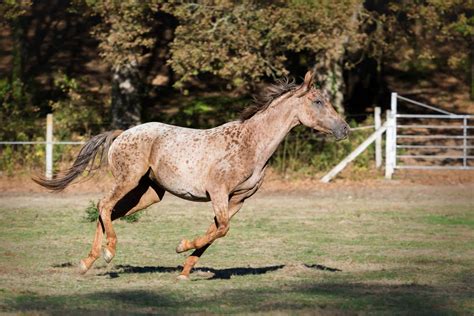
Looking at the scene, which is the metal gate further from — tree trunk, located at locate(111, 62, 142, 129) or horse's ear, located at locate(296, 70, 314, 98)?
horse's ear, located at locate(296, 70, 314, 98)

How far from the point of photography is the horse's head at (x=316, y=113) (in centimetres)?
1075

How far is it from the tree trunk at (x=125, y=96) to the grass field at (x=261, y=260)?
7347 mm

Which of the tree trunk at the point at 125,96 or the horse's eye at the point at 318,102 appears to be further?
the tree trunk at the point at 125,96

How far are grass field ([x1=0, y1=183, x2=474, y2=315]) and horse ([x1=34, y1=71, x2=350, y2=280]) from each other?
1.94ft

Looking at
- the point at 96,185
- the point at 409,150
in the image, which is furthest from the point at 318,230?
the point at 409,150

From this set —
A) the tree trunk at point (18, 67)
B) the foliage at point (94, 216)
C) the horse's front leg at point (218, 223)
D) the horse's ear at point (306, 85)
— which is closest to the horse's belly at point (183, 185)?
the horse's front leg at point (218, 223)

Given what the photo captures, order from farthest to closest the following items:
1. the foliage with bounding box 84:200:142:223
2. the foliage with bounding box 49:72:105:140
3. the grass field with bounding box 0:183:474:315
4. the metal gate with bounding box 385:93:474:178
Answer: the foliage with bounding box 49:72:105:140, the metal gate with bounding box 385:93:474:178, the foliage with bounding box 84:200:142:223, the grass field with bounding box 0:183:474:315

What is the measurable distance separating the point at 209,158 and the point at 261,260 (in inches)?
92.7

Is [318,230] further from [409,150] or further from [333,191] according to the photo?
[409,150]

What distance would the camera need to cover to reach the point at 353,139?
26.2 m

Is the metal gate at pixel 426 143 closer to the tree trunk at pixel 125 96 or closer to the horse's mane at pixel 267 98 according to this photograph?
the tree trunk at pixel 125 96

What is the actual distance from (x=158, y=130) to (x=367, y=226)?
6433 millimetres

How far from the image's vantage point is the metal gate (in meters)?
24.7

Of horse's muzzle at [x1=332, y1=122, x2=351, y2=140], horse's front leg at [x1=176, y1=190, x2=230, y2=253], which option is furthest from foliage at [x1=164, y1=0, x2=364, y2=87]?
horse's front leg at [x1=176, y1=190, x2=230, y2=253]
